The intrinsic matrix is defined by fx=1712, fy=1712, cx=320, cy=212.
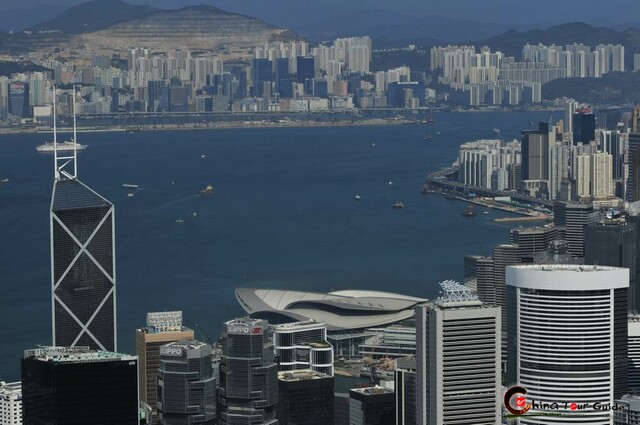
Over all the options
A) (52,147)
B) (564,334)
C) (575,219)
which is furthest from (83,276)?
(52,147)

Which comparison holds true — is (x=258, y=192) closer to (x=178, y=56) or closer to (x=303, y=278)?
(x=303, y=278)

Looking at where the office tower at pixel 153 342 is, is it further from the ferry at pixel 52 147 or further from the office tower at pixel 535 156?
the ferry at pixel 52 147

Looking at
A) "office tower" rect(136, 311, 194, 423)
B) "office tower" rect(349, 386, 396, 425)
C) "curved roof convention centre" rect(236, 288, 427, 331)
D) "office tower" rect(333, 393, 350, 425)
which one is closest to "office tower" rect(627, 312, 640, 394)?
"office tower" rect(349, 386, 396, 425)

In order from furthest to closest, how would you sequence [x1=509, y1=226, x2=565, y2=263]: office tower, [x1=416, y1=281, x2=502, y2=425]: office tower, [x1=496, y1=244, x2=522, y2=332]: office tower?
1. [x1=509, y1=226, x2=565, y2=263]: office tower
2. [x1=496, y1=244, x2=522, y2=332]: office tower
3. [x1=416, y1=281, x2=502, y2=425]: office tower

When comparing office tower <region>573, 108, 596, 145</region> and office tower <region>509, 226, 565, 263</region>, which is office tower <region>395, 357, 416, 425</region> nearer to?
office tower <region>509, 226, 565, 263</region>

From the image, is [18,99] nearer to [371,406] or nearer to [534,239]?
[534,239]

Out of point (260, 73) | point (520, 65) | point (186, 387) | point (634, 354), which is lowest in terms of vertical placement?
point (186, 387)
